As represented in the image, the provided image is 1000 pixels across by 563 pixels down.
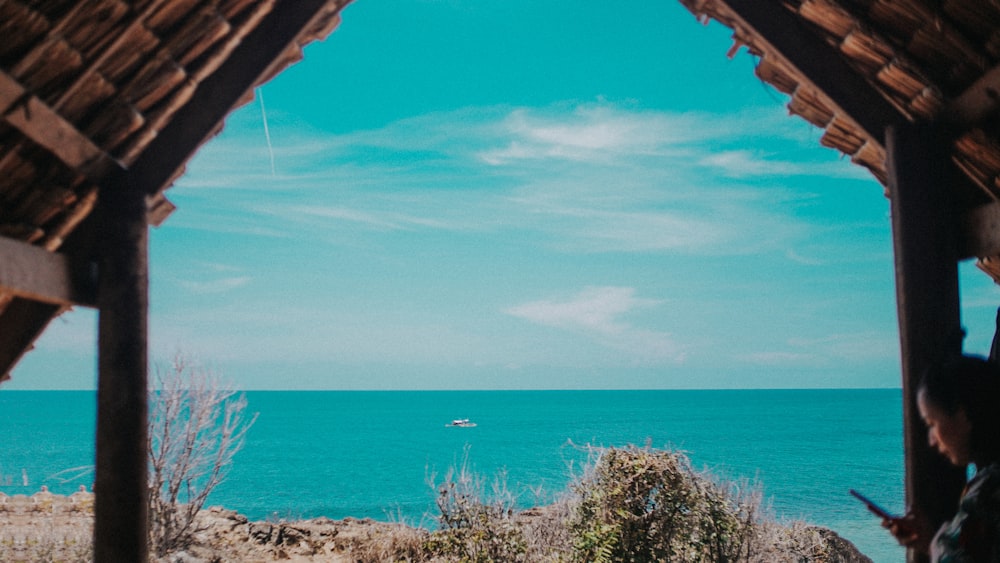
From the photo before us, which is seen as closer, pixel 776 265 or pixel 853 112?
pixel 853 112

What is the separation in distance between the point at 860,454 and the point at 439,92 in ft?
287

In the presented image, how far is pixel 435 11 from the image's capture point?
112 metres

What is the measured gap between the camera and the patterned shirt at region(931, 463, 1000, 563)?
5.42ft

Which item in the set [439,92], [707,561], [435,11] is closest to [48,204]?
[707,561]

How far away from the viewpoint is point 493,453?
58938mm

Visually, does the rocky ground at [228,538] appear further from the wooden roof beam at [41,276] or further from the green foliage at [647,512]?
the wooden roof beam at [41,276]

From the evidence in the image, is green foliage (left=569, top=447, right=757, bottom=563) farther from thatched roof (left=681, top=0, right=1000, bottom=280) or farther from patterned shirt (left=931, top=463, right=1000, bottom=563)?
patterned shirt (left=931, top=463, right=1000, bottom=563)

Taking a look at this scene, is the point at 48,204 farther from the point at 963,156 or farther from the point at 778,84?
the point at 963,156

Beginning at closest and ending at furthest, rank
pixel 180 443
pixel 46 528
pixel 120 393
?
pixel 120 393, pixel 46 528, pixel 180 443

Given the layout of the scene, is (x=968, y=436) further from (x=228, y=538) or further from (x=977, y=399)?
(x=228, y=538)

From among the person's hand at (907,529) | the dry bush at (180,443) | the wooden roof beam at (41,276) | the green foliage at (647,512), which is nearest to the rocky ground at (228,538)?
the dry bush at (180,443)

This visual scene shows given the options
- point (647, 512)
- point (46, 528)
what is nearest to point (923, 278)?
point (647, 512)

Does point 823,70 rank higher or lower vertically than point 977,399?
higher

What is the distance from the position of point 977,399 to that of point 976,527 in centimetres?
29
